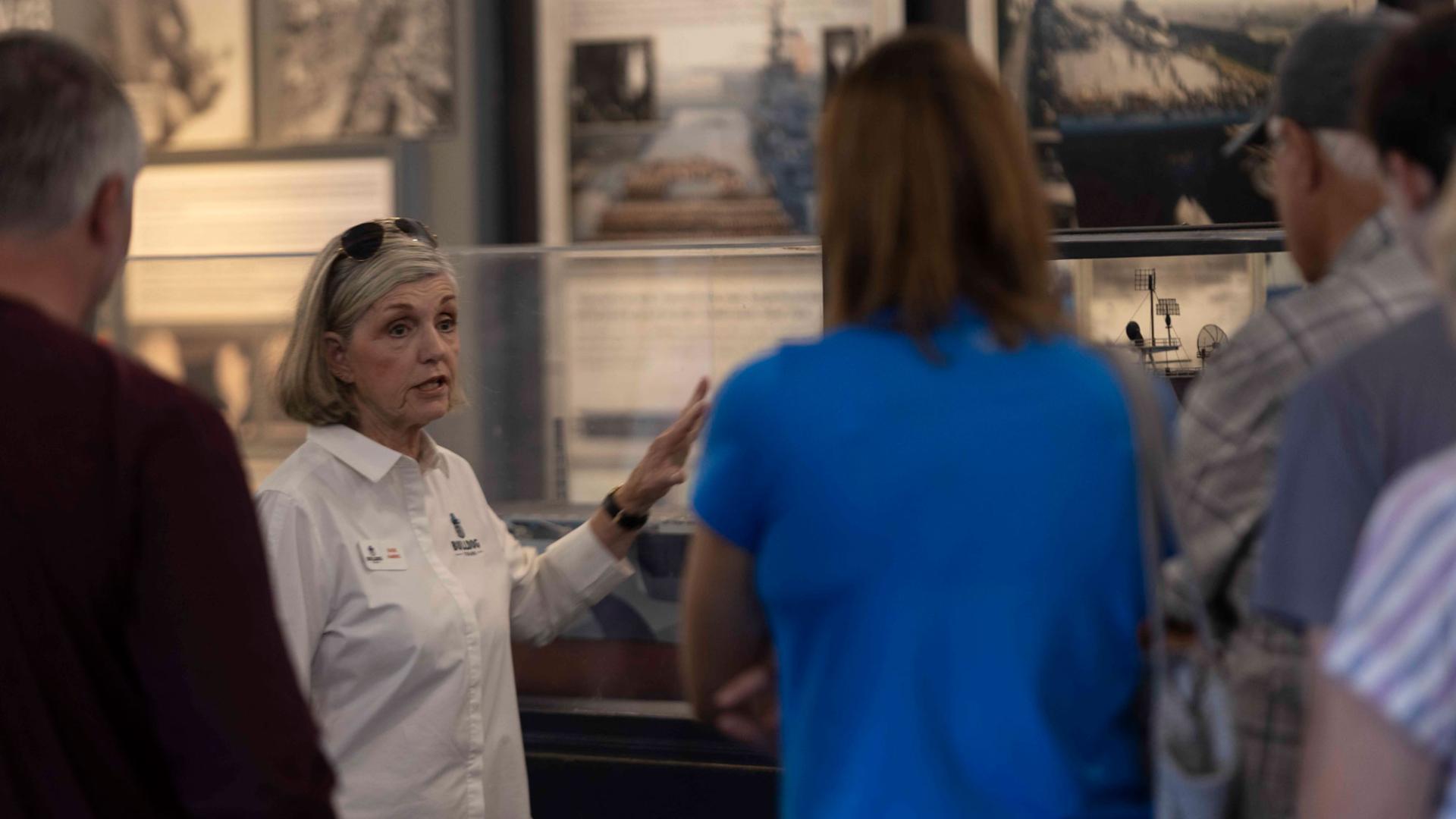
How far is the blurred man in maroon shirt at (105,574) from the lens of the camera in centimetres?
134

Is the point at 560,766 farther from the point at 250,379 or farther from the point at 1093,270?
the point at 1093,270

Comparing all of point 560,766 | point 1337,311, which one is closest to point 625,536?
point 560,766

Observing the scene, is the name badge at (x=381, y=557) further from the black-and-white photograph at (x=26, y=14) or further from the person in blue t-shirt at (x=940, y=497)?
the black-and-white photograph at (x=26, y=14)

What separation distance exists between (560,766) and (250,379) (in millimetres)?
1095

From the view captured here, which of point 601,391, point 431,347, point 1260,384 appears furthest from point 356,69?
point 1260,384

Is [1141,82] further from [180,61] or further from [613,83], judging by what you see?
[180,61]

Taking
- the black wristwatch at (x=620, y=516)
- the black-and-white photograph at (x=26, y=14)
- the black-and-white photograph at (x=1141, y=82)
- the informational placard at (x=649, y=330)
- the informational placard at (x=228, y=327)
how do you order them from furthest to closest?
1. the black-and-white photograph at (x=26, y=14)
2. the black-and-white photograph at (x=1141, y=82)
3. the informational placard at (x=228, y=327)
4. the informational placard at (x=649, y=330)
5. the black wristwatch at (x=620, y=516)

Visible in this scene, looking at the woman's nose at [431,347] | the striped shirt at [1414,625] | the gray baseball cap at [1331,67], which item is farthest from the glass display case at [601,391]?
the striped shirt at [1414,625]

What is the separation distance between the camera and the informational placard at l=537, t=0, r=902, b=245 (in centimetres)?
438

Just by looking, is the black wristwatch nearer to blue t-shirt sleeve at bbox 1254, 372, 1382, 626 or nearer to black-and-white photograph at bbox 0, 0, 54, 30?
blue t-shirt sleeve at bbox 1254, 372, 1382, 626

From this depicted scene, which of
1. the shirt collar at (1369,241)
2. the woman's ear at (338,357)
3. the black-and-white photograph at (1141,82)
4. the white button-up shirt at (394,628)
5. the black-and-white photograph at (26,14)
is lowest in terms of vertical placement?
the white button-up shirt at (394,628)

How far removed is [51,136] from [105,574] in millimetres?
386

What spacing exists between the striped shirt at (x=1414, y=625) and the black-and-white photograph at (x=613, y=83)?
3657 millimetres

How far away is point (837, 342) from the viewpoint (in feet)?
4.53
